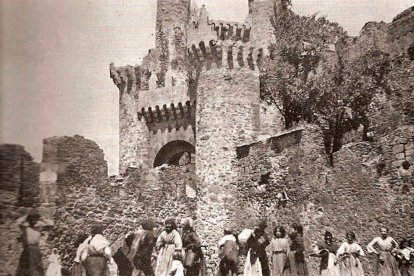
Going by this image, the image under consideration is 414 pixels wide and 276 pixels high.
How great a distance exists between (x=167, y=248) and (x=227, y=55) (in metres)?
9.13

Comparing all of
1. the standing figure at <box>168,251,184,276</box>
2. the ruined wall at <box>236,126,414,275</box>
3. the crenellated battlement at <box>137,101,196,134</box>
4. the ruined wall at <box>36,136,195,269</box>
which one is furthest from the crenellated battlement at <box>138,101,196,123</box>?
the standing figure at <box>168,251,184,276</box>

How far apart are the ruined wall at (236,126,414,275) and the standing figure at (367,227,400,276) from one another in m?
1.71

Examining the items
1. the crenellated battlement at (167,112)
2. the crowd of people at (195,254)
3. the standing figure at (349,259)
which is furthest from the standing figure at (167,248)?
the crenellated battlement at (167,112)

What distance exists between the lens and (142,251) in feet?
38.4

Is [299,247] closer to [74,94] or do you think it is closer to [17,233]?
[17,233]

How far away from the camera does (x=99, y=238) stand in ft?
34.8

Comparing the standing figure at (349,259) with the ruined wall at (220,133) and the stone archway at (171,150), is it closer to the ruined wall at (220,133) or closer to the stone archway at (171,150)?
the ruined wall at (220,133)

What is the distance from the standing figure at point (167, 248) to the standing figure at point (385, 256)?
410 cm

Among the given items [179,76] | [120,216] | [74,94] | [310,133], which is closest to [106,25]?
[74,94]

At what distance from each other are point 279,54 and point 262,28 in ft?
11.5

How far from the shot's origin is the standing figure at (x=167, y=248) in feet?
36.3

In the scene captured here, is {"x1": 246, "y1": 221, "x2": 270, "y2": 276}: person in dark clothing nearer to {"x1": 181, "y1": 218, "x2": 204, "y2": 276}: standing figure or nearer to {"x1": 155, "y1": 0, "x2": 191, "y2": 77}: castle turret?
{"x1": 181, "y1": 218, "x2": 204, "y2": 276}: standing figure

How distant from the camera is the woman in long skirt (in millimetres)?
10133

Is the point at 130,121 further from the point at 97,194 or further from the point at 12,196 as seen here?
the point at 12,196
